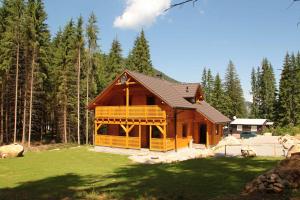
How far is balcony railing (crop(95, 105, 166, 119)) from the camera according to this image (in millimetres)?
25594

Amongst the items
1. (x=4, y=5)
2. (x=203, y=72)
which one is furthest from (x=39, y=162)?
(x=203, y=72)

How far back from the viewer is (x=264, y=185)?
28.4ft

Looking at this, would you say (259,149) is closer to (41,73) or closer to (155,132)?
(155,132)

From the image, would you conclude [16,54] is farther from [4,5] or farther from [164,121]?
[164,121]

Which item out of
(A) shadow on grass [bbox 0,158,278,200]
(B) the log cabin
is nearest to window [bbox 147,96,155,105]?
(B) the log cabin

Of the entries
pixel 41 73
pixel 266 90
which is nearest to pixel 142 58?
pixel 41 73

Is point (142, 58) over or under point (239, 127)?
over

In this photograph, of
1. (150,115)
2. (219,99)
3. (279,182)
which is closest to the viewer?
(279,182)

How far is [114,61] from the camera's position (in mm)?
54938

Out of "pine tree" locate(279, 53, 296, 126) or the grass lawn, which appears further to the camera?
"pine tree" locate(279, 53, 296, 126)

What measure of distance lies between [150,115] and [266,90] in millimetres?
65845

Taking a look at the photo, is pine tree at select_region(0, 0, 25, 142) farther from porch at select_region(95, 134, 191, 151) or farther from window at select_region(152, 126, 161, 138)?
window at select_region(152, 126, 161, 138)

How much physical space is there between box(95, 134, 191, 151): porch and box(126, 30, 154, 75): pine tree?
28377mm

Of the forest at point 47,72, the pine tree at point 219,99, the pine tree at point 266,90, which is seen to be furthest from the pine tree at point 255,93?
the forest at point 47,72
